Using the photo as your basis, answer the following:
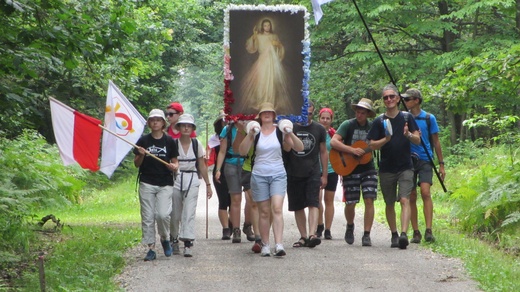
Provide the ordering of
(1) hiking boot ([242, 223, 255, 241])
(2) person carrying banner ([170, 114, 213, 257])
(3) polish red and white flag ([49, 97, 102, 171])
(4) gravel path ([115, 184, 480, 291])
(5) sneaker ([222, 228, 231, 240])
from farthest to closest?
(5) sneaker ([222, 228, 231, 240]), (1) hiking boot ([242, 223, 255, 241]), (2) person carrying banner ([170, 114, 213, 257]), (3) polish red and white flag ([49, 97, 102, 171]), (4) gravel path ([115, 184, 480, 291])

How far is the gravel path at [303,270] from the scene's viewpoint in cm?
948

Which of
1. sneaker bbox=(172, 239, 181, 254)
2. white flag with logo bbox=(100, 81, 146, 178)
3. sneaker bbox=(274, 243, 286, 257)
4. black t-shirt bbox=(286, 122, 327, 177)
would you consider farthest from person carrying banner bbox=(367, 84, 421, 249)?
white flag with logo bbox=(100, 81, 146, 178)

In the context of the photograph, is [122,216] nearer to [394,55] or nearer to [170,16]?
[394,55]

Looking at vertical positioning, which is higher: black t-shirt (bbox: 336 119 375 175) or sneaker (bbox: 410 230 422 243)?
black t-shirt (bbox: 336 119 375 175)

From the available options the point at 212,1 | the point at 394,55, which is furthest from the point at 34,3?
the point at 212,1

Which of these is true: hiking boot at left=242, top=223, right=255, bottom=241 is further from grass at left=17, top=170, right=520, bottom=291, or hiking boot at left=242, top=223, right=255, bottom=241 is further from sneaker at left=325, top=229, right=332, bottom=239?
grass at left=17, top=170, right=520, bottom=291

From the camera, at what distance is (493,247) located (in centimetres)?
1270

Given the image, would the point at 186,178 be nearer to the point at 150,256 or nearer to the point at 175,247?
the point at 175,247

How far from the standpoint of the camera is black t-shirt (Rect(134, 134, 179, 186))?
38.5 feet

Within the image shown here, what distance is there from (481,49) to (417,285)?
17306mm

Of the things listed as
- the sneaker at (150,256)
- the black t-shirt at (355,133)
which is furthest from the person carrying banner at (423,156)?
the sneaker at (150,256)

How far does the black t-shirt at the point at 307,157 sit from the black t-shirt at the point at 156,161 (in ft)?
5.39

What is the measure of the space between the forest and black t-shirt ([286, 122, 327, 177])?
165 centimetres

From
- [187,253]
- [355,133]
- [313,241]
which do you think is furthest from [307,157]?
[187,253]
